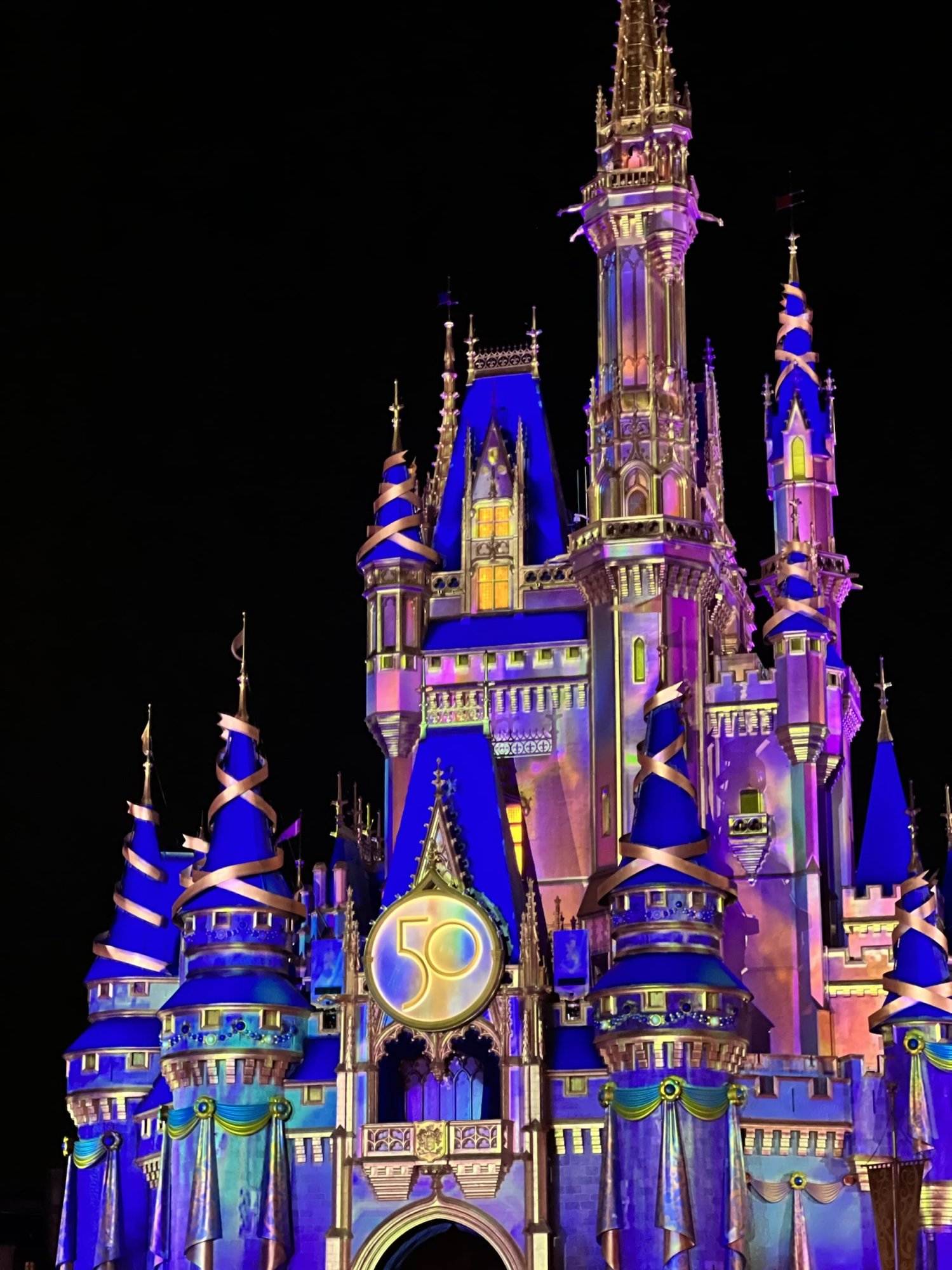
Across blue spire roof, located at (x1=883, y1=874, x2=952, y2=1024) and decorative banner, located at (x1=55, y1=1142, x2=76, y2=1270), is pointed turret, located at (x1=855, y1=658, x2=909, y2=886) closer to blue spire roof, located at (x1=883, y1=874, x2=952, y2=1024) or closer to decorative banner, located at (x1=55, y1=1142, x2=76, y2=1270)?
blue spire roof, located at (x1=883, y1=874, x2=952, y2=1024)

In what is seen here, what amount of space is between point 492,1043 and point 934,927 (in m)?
9.61

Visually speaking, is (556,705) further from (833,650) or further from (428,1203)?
(428,1203)

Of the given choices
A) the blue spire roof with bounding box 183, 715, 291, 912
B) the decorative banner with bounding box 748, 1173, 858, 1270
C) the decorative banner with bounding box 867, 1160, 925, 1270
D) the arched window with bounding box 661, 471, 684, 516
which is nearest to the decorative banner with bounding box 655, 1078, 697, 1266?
the decorative banner with bounding box 748, 1173, 858, 1270

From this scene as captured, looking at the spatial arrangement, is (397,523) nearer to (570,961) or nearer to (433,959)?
(570,961)

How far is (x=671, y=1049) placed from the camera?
192 ft

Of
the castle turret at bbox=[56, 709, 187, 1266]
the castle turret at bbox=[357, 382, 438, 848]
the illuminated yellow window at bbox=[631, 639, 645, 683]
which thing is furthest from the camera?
the castle turret at bbox=[357, 382, 438, 848]

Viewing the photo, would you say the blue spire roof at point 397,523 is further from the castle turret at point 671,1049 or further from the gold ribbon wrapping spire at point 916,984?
the gold ribbon wrapping spire at point 916,984

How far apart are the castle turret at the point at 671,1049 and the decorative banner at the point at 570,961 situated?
1.92m

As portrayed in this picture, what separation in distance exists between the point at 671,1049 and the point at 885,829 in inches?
467

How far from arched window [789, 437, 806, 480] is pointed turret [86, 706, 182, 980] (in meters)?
17.7

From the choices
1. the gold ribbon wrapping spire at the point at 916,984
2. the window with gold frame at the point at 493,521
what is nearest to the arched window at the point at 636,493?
the window with gold frame at the point at 493,521

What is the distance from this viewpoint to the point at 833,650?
69.9 metres

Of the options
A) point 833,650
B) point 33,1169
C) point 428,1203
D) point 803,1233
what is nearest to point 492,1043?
point 428,1203

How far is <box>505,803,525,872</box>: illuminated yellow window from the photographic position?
210 feet
